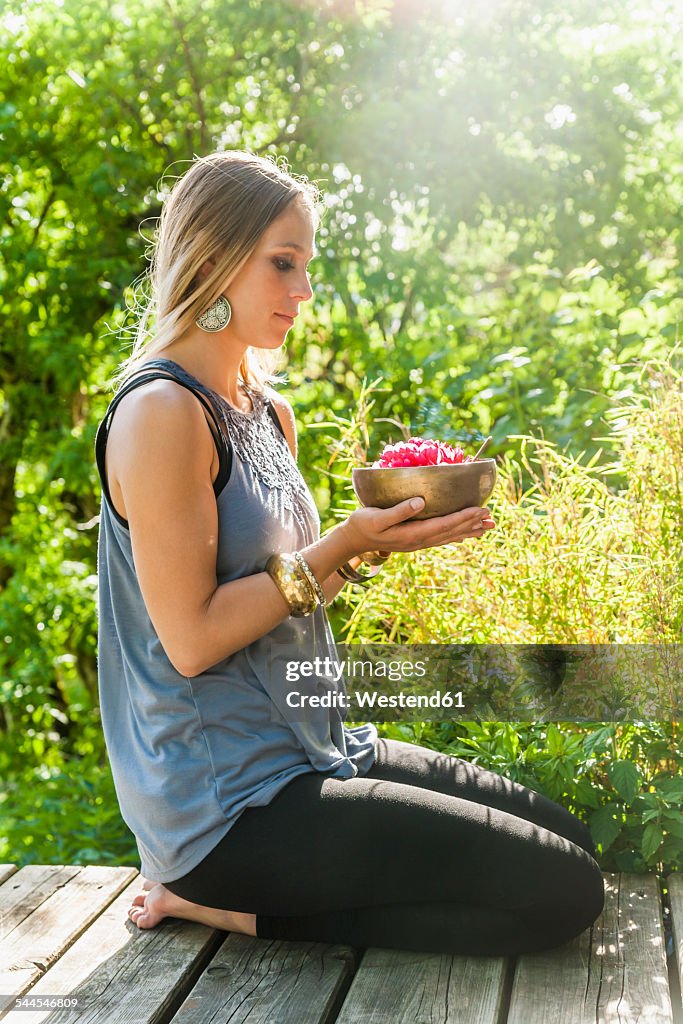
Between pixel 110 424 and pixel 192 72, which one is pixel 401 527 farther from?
pixel 192 72

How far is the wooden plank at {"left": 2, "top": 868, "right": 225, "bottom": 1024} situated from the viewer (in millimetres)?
1562

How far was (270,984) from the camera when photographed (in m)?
1.63

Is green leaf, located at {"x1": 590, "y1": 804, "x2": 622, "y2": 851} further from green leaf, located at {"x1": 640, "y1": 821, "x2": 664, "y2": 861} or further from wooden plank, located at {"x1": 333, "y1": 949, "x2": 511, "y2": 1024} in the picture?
wooden plank, located at {"x1": 333, "y1": 949, "x2": 511, "y2": 1024}

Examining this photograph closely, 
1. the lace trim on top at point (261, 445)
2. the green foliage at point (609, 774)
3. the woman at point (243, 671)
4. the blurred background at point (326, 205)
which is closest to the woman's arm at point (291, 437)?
the lace trim on top at point (261, 445)

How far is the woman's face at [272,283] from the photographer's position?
175cm

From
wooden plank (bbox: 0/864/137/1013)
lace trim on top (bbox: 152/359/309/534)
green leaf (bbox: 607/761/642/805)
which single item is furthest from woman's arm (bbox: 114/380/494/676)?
green leaf (bbox: 607/761/642/805)

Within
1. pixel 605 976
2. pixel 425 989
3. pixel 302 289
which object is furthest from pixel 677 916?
pixel 302 289

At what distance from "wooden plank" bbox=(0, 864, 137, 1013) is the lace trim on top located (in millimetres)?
808

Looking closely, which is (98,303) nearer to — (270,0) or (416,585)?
(270,0)

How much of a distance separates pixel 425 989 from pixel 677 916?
504mm

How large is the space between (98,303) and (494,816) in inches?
105

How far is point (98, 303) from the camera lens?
149 inches

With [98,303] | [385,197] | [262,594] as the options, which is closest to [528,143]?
[385,197]

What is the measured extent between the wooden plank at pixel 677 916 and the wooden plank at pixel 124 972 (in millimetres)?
740
